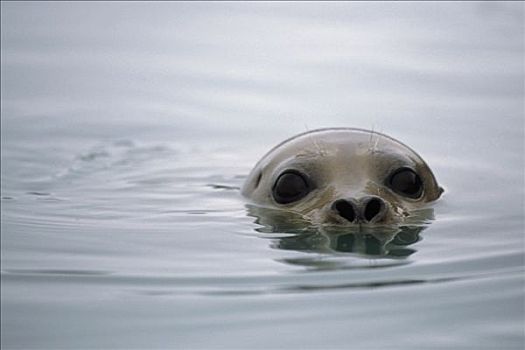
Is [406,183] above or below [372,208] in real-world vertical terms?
above

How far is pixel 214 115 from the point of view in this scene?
10102 mm

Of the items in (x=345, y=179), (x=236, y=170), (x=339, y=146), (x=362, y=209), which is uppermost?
(x=236, y=170)

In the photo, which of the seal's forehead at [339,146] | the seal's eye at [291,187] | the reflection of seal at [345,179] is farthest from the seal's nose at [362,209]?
the seal's forehead at [339,146]

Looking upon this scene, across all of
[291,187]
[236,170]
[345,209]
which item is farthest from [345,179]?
[236,170]

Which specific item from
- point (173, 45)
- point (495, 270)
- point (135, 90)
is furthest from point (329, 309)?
point (173, 45)

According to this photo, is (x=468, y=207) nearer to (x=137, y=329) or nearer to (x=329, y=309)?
(x=329, y=309)

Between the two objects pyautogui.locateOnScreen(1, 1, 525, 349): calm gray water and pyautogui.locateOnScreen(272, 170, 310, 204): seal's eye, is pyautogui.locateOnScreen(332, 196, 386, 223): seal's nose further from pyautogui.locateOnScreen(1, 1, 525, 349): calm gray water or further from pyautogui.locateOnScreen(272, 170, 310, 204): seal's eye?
pyautogui.locateOnScreen(272, 170, 310, 204): seal's eye

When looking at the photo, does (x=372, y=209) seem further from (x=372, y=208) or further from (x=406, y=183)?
(x=406, y=183)

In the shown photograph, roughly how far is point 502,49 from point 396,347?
27.7 feet

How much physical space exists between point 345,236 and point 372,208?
26cm

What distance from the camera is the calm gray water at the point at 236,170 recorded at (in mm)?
3857

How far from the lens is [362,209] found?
5293mm

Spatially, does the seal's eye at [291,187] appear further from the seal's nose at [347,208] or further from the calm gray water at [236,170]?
the seal's nose at [347,208]

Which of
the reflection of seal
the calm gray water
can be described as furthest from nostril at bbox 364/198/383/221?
the calm gray water
